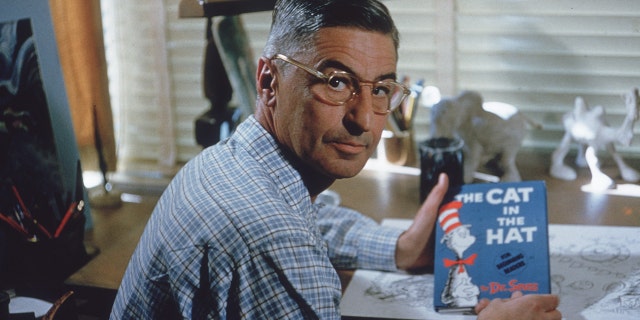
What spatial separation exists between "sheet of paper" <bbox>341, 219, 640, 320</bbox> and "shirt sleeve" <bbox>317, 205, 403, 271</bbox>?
0.02m

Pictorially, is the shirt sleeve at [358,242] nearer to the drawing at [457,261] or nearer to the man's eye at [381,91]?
the drawing at [457,261]

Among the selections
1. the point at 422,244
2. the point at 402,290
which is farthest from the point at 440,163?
the point at 402,290

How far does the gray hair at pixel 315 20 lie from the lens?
0.97 meters

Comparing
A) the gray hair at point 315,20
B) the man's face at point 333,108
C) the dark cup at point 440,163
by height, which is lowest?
the dark cup at point 440,163

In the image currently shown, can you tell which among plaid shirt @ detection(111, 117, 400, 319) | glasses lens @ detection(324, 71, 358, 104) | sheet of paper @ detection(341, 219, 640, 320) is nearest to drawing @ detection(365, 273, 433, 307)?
sheet of paper @ detection(341, 219, 640, 320)

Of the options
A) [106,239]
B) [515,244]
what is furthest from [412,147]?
[106,239]

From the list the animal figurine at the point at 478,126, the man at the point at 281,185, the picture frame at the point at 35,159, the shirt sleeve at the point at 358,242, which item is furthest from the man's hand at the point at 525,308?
the picture frame at the point at 35,159

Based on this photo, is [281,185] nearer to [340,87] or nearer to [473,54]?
[340,87]

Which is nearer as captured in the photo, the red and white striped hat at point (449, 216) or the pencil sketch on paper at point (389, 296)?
the pencil sketch on paper at point (389, 296)

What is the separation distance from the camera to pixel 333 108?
982mm

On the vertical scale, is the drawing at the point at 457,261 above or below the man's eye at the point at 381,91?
below

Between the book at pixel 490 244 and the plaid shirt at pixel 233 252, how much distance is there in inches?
11.8

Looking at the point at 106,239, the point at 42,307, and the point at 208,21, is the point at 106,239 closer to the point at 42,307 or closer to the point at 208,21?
the point at 42,307

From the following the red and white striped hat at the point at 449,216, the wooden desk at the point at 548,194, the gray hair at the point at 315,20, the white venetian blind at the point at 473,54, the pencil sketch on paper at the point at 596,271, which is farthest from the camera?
the white venetian blind at the point at 473,54
